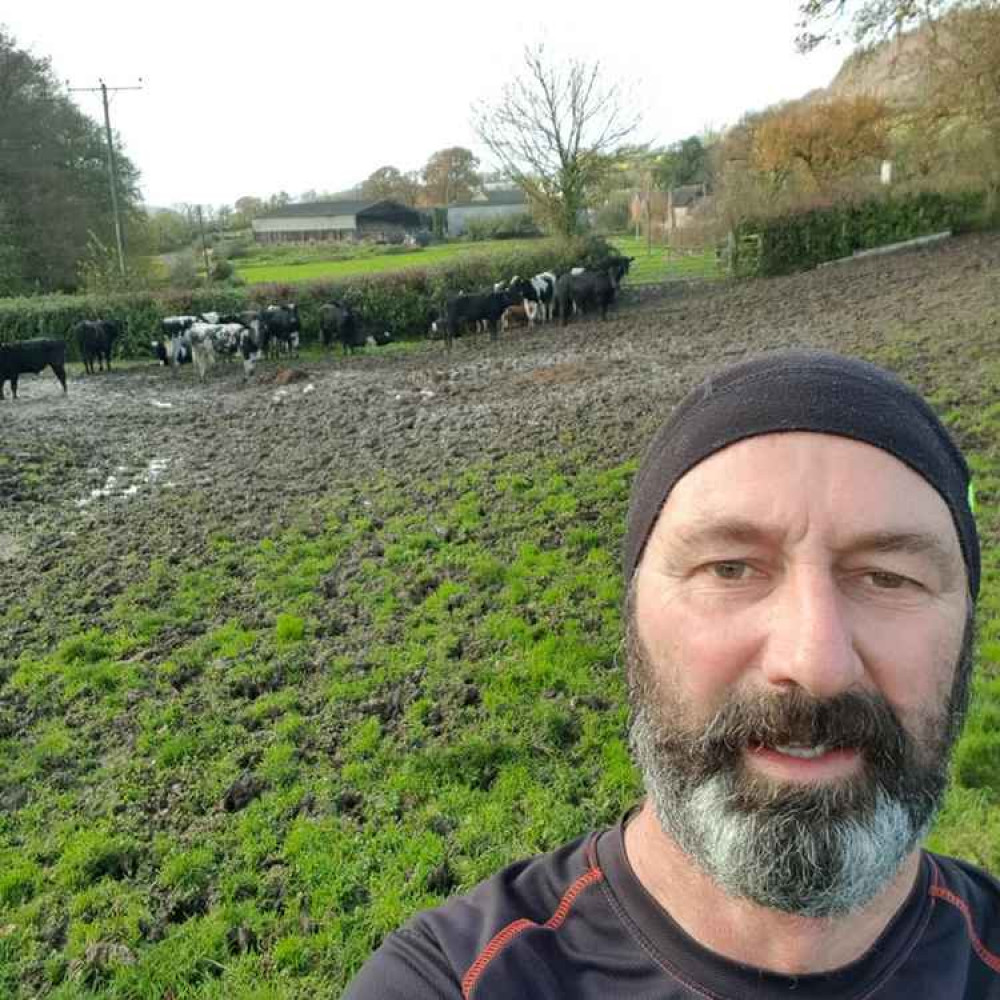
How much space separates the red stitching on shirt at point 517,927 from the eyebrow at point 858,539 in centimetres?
65

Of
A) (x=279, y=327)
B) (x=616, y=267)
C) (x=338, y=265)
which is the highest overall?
(x=338, y=265)

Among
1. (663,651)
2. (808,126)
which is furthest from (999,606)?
(808,126)

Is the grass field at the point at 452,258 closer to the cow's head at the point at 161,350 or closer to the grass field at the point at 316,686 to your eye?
the cow's head at the point at 161,350

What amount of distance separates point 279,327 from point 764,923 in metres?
20.1

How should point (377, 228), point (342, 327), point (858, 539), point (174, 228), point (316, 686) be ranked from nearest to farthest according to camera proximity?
point (858, 539)
point (316, 686)
point (342, 327)
point (174, 228)
point (377, 228)

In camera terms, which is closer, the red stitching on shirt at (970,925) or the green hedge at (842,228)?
the red stitching on shirt at (970,925)

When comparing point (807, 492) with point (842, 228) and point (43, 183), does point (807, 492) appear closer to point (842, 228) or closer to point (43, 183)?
point (842, 228)

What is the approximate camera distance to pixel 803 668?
1267 millimetres

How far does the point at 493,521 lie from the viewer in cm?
760

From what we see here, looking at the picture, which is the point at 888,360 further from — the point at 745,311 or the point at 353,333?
the point at 353,333

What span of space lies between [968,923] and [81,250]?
36.6 m

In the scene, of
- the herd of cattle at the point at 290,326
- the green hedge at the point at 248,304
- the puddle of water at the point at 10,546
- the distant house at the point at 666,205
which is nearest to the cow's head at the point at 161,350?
the herd of cattle at the point at 290,326

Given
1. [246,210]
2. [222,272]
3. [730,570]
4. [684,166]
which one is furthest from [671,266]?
[246,210]

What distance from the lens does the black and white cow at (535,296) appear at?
21.9 metres
